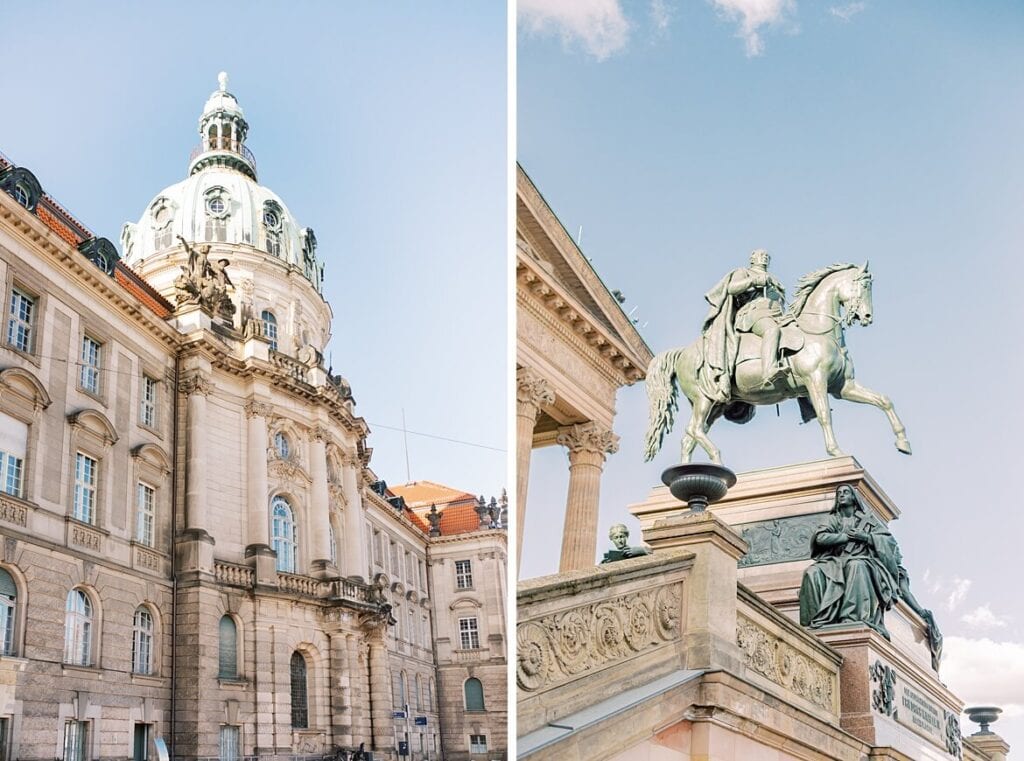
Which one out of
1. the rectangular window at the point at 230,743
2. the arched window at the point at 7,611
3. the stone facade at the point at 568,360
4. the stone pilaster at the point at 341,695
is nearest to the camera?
the arched window at the point at 7,611

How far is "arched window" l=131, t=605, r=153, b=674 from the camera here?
A: 612 cm

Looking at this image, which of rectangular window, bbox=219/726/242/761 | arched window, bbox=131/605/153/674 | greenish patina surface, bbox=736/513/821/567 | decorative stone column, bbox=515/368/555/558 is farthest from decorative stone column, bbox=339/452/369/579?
greenish patina surface, bbox=736/513/821/567

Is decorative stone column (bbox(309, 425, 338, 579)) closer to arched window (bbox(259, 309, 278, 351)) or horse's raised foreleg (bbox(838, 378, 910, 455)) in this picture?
arched window (bbox(259, 309, 278, 351))

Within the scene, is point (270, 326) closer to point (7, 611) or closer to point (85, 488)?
point (85, 488)

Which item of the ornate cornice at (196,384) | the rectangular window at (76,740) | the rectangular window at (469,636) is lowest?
the rectangular window at (76,740)

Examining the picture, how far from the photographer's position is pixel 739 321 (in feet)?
24.7

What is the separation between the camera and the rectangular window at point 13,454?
506cm

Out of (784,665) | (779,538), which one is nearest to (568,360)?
(779,538)

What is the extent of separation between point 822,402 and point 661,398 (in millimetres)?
1158

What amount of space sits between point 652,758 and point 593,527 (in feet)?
22.3

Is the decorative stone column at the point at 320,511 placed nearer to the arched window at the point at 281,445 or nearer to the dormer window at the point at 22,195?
the arched window at the point at 281,445

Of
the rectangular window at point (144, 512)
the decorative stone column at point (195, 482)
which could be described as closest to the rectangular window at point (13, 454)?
the rectangular window at point (144, 512)

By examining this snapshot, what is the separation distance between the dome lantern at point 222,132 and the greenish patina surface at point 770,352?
337 centimetres

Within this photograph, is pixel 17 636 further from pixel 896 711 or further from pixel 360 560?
pixel 896 711
